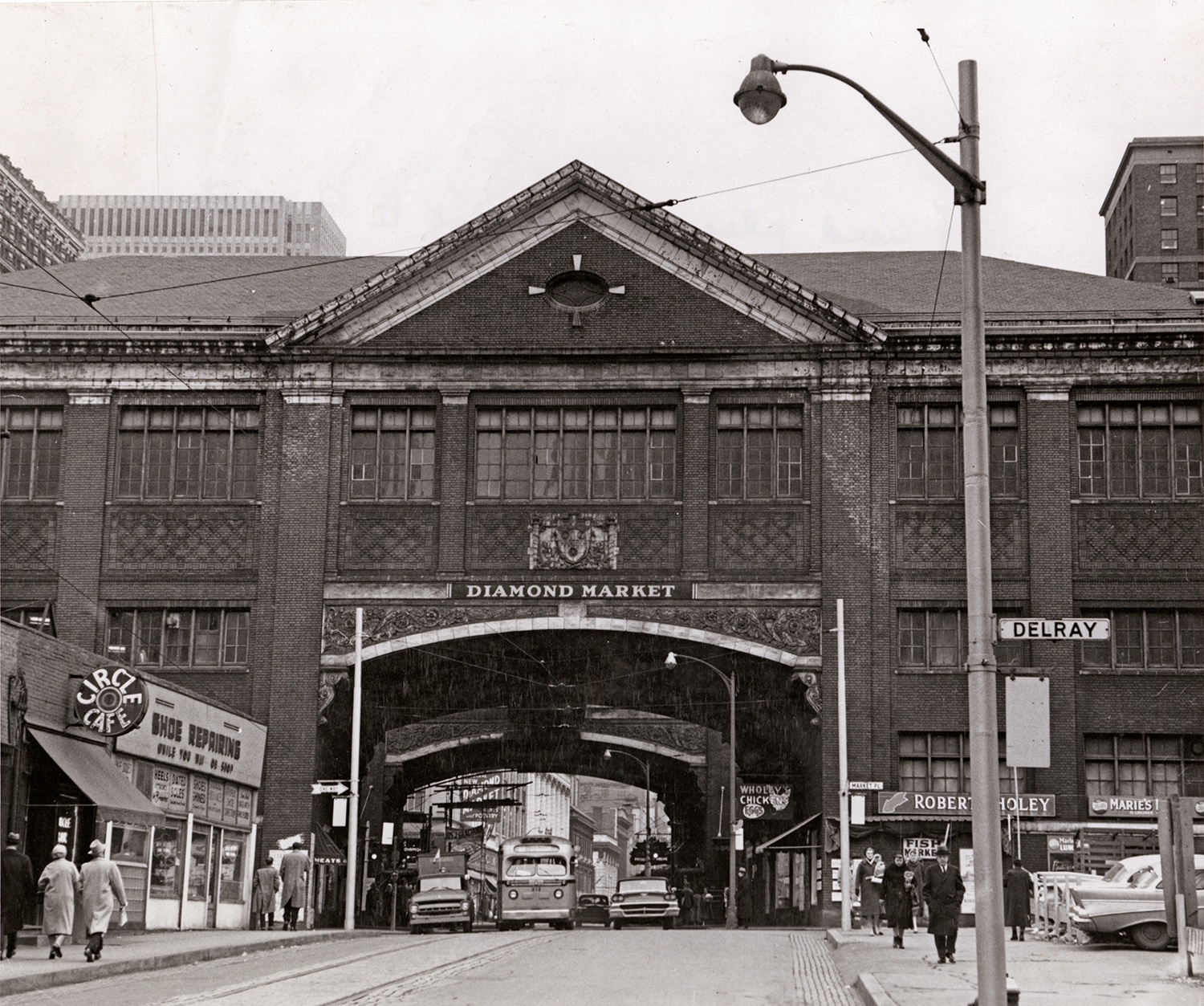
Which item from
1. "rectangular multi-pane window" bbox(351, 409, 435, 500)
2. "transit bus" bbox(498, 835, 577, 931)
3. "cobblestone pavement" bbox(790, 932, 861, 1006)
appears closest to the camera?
"cobblestone pavement" bbox(790, 932, 861, 1006)

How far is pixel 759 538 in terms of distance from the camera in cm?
4394

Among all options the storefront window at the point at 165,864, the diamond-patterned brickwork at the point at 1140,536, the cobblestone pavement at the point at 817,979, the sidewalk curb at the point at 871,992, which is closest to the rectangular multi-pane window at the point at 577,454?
the diamond-patterned brickwork at the point at 1140,536

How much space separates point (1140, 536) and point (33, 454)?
28452 millimetres

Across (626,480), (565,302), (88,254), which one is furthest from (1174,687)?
(88,254)

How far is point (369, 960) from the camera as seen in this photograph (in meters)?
24.9

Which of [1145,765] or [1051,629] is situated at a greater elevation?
[1051,629]

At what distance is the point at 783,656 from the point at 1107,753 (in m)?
8.22

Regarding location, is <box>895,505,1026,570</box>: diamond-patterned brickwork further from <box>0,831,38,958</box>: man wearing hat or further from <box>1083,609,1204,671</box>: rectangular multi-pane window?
<box>0,831,38,958</box>: man wearing hat

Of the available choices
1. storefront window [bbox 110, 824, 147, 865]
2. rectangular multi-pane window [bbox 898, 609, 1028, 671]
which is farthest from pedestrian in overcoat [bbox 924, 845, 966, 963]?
rectangular multi-pane window [bbox 898, 609, 1028, 671]

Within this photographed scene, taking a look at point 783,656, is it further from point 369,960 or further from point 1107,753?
point 369,960

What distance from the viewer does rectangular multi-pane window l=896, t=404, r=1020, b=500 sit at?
4394 centimetres

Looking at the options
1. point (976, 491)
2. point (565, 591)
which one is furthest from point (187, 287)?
point (976, 491)

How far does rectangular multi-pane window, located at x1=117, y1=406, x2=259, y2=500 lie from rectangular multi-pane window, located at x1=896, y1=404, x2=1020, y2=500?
658 inches

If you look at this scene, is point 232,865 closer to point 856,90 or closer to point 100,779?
point 100,779
